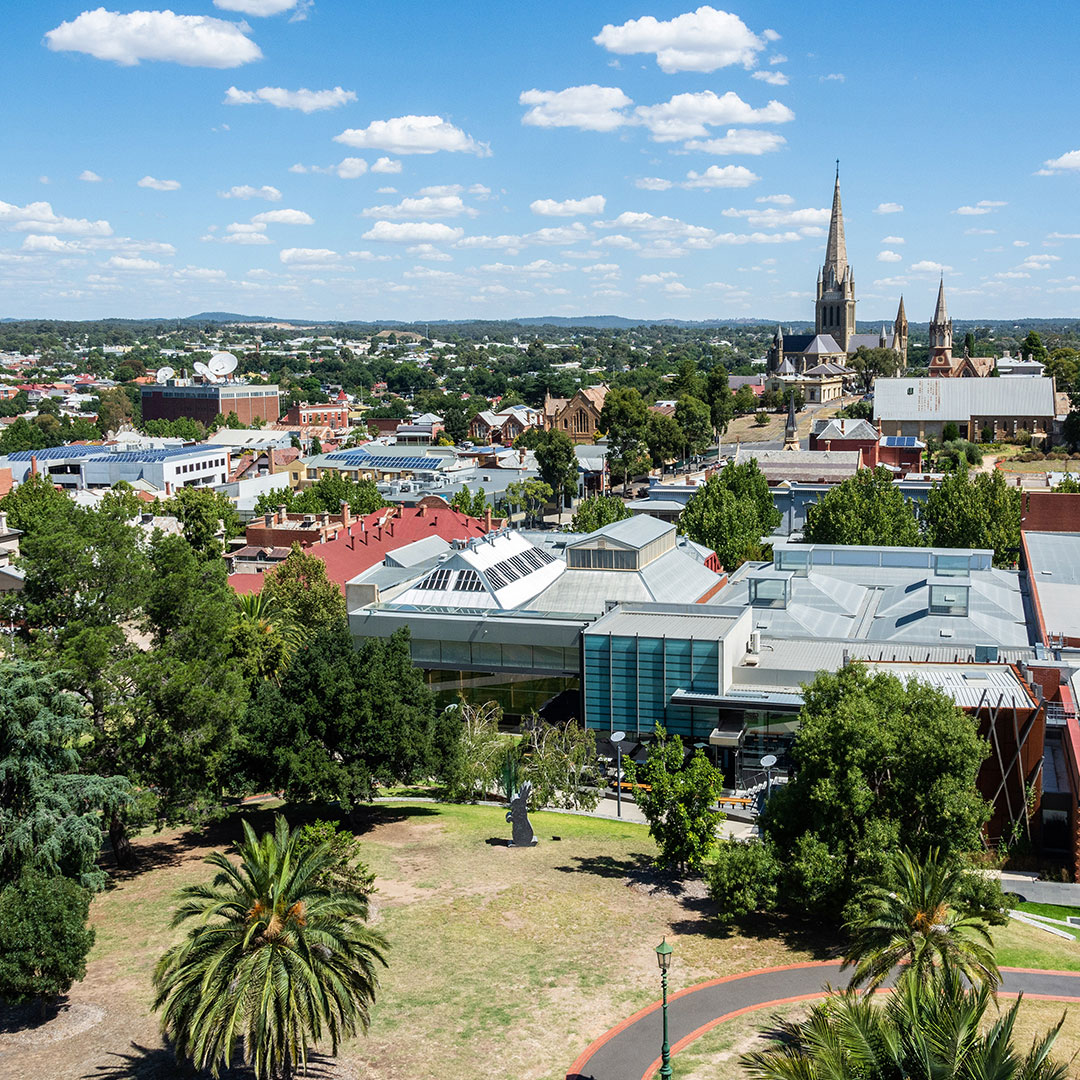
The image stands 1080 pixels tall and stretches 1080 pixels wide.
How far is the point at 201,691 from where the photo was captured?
39.5m

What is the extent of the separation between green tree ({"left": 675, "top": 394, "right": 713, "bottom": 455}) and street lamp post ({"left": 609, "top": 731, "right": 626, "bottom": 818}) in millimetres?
91352

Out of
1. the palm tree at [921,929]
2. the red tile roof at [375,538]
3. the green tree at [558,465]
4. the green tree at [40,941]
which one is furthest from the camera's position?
the green tree at [558,465]

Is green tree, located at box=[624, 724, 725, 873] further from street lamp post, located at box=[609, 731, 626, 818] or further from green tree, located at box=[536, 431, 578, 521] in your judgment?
green tree, located at box=[536, 431, 578, 521]

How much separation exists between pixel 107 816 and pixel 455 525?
176 feet

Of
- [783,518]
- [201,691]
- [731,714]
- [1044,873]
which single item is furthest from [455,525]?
[1044,873]

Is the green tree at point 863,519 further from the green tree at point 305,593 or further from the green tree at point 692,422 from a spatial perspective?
the green tree at point 692,422

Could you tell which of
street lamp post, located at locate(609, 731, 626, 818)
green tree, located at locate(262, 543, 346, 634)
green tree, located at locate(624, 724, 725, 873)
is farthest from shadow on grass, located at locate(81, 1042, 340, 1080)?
green tree, located at locate(262, 543, 346, 634)

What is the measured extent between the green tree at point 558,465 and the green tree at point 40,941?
319 ft

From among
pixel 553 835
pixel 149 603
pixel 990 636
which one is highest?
pixel 149 603

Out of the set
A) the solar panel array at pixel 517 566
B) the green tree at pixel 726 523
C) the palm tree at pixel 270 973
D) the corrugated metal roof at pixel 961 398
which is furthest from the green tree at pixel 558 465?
the palm tree at pixel 270 973

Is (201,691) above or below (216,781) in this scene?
above

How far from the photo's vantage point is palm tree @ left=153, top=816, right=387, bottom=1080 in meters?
24.5

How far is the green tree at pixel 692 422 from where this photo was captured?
14112 cm

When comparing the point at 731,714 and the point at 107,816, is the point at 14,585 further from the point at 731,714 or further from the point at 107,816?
the point at 731,714
